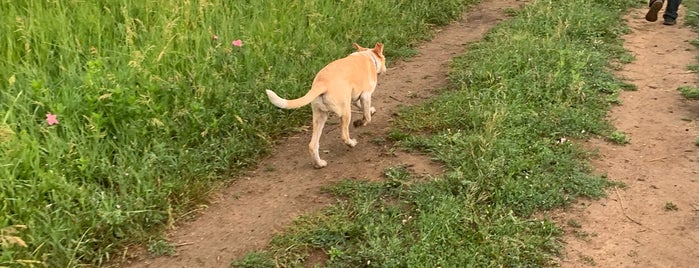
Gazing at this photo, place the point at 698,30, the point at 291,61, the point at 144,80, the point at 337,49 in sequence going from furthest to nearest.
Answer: the point at 698,30
the point at 337,49
the point at 291,61
the point at 144,80

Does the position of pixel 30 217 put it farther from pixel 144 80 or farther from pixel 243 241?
pixel 144 80

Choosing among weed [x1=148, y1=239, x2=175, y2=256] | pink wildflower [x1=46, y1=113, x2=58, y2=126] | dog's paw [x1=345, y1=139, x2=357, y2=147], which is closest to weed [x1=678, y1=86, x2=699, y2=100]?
dog's paw [x1=345, y1=139, x2=357, y2=147]

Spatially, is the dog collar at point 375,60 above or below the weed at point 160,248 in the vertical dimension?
above

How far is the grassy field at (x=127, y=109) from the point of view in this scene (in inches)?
128

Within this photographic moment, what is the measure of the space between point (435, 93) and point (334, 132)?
126cm

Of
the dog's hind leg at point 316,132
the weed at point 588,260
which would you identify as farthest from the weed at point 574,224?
the dog's hind leg at point 316,132

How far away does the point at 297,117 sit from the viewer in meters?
4.98

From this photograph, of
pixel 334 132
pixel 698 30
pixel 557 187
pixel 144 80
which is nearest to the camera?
pixel 557 187

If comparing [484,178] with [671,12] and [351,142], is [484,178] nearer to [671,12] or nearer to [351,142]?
[351,142]

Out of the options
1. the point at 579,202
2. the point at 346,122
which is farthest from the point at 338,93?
the point at 579,202

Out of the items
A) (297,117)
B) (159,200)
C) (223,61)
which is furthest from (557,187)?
(223,61)

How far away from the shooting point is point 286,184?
162 inches

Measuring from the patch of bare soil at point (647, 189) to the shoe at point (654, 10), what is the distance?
1551 mm

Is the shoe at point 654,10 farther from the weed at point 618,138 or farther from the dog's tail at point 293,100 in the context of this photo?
the dog's tail at point 293,100
